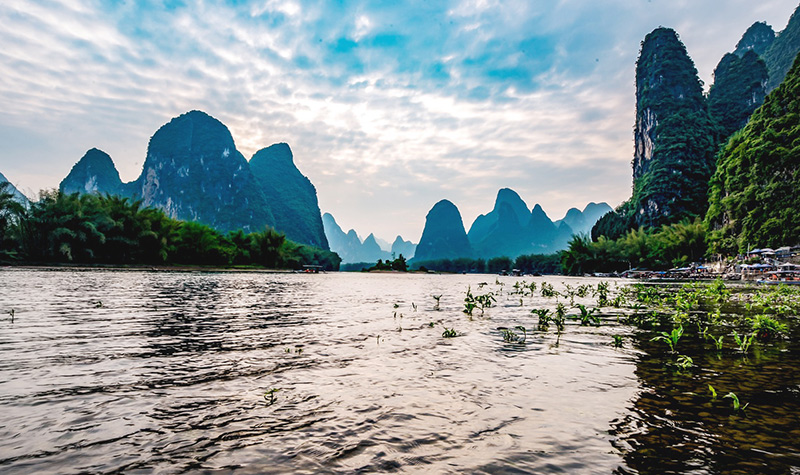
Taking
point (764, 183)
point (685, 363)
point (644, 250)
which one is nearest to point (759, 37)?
point (644, 250)

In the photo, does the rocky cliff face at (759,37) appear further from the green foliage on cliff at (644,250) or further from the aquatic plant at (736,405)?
the aquatic plant at (736,405)

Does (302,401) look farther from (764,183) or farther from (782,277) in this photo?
(764,183)

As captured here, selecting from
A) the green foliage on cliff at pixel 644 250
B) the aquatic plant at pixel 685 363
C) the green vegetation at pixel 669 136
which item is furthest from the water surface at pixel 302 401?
the green vegetation at pixel 669 136

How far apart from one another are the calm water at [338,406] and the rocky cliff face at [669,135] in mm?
133473

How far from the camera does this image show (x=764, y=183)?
63.3 m

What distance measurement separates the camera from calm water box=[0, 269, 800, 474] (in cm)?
348

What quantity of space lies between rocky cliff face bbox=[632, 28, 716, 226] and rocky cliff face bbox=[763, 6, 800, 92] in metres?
36.2

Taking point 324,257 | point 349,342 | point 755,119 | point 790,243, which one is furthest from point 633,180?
point 349,342

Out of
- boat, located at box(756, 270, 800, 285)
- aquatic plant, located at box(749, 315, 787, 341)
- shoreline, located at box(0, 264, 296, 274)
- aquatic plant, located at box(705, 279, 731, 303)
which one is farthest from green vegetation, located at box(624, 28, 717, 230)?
shoreline, located at box(0, 264, 296, 274)

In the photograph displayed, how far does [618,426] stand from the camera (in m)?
4.36

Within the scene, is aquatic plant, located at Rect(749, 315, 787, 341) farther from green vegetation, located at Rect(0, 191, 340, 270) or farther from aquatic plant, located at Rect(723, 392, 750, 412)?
green vegetation, located at Rect(0, 191, 340, 270)

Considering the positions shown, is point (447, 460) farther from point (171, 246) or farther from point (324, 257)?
point (324, 257)

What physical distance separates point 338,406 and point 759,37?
26941 cm

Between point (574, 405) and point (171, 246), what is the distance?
237ft
